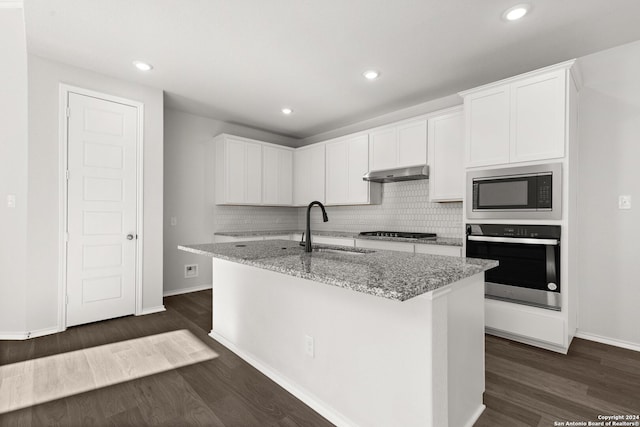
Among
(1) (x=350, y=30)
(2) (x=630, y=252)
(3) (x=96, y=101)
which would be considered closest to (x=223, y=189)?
(3) (x=96, y=101)

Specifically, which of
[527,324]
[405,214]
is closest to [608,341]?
[527,324]

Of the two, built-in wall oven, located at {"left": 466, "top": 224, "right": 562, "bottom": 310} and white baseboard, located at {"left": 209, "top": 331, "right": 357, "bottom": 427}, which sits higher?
built-in wall oven, located at {"left": 466, "top": 224, "right": 562, "bottom": 310}

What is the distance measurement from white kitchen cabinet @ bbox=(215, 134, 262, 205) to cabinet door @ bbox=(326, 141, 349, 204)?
1122mm

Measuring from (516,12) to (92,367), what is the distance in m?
4.03

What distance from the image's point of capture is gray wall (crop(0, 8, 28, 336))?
289 centimetres

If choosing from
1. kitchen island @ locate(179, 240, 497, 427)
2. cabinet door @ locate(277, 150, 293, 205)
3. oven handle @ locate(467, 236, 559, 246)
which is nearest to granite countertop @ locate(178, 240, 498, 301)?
kitchen island @ locate(179, 240, 497, 427)

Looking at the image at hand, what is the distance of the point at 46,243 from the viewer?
9.76 feet

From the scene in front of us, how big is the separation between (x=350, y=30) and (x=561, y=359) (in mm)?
3101

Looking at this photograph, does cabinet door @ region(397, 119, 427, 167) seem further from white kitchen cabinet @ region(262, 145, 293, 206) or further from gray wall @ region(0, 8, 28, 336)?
gray wall @ region(0, 8, 28, 336)

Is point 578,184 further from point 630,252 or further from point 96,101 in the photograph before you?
point 96,101

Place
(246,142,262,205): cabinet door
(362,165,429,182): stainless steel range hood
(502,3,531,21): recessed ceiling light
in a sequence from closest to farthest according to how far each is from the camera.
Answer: (502,3,531,21): recessed ceiling light
(362,165,429,182): stainless steel range hood
(246,142,262,205): cabinet door

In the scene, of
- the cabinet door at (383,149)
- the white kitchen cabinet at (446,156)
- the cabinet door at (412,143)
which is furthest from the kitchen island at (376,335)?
the cabinet door at (383,149)

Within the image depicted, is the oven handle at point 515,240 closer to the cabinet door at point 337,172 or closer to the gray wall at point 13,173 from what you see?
the cabinet door at point 337,172

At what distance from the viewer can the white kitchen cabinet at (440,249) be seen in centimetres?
328
